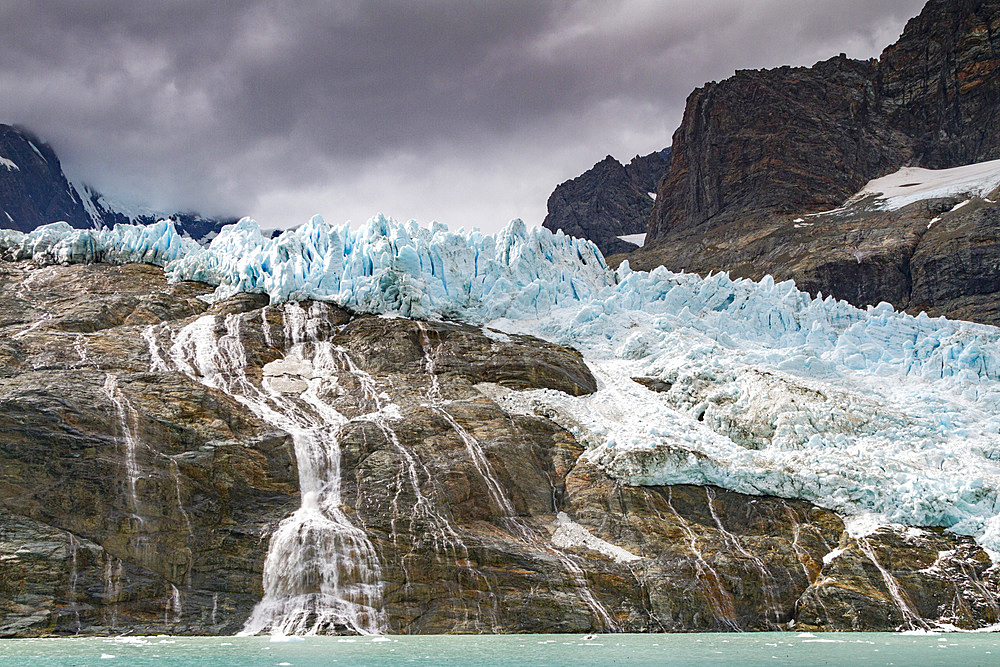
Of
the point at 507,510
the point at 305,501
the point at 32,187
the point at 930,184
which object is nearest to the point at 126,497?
the point at 305,501

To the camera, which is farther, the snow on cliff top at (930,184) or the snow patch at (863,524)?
the snow on cliff top at (930,184)

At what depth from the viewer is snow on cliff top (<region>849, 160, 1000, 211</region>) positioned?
2982 inches

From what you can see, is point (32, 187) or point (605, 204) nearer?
point (32, 187)

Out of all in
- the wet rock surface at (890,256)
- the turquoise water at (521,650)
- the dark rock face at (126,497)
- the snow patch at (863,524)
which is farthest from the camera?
the wet rock surface at (890,256)

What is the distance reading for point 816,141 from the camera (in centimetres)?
9925

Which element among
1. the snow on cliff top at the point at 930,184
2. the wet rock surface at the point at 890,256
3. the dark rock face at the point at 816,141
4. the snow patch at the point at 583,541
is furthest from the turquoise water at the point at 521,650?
the snow on cliff top at the point at 930,184

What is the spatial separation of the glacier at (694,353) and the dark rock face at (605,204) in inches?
3546

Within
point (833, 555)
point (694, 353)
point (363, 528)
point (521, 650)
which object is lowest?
point (521, 650)

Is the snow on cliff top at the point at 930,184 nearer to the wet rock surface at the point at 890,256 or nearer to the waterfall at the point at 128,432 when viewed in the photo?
the wet rock surface at the point at 890,256

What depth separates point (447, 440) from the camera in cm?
2980

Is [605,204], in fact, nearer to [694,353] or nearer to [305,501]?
[694,353]

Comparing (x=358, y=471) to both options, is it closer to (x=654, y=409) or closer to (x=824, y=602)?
(x=654, y=409)

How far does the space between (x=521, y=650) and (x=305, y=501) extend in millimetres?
9940

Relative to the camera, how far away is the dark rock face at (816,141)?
83.9 metres
